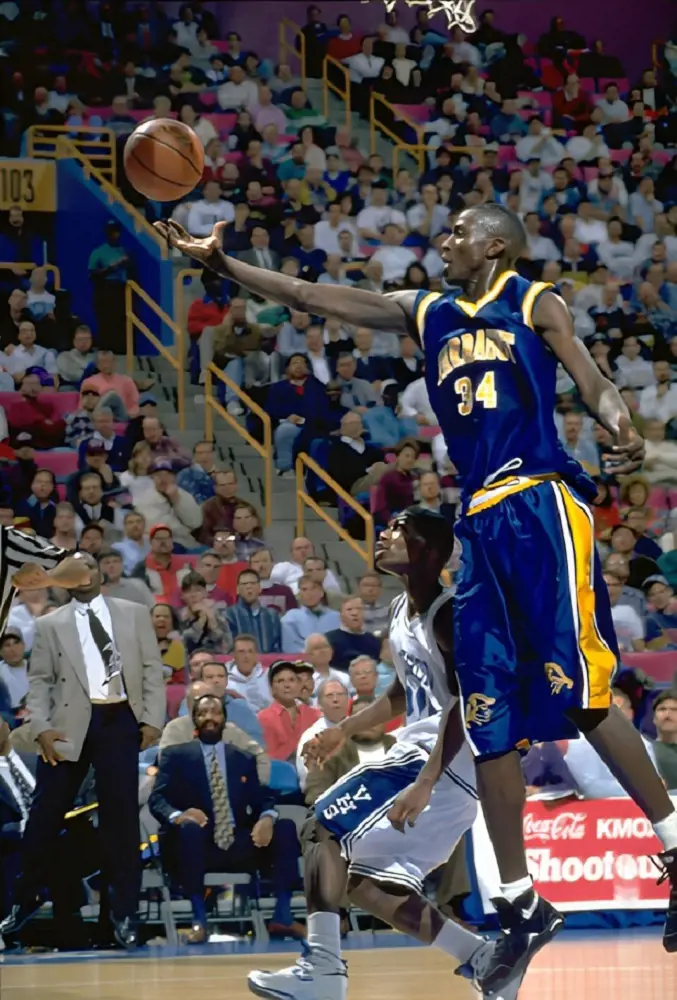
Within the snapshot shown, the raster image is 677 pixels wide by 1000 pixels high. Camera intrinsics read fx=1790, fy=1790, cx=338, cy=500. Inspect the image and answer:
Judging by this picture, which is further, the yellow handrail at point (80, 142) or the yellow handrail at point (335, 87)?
the yellow handrail at point (335, 87)

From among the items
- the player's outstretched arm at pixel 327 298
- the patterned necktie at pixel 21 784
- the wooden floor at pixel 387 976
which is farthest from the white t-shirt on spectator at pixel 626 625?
the player's outstretched arm at pixel 327 298

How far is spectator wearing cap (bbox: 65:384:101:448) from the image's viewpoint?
43.6ft

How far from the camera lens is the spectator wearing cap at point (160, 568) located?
12.1 metres

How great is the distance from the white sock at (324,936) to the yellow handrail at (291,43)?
14.5 meters

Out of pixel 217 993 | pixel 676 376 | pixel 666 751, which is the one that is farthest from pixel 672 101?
pixel 217 993

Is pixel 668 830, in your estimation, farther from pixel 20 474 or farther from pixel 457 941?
pixel 20 474

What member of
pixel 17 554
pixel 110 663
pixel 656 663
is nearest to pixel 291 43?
pixel 656 663

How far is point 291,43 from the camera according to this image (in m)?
20.2

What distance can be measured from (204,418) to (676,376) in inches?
168

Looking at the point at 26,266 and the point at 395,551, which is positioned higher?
the point at 395,551

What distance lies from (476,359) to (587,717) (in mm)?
1111

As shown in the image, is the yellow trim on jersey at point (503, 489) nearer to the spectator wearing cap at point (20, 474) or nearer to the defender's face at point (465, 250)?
the defender's face at point (465, 250)

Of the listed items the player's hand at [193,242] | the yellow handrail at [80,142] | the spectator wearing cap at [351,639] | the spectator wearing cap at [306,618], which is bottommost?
the spectator wearing cap at [306,618]

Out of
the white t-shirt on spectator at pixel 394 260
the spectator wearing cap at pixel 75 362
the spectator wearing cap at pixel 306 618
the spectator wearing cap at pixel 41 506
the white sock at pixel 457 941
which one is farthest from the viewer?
the white t-shirt on spectator at pixel 394 260
